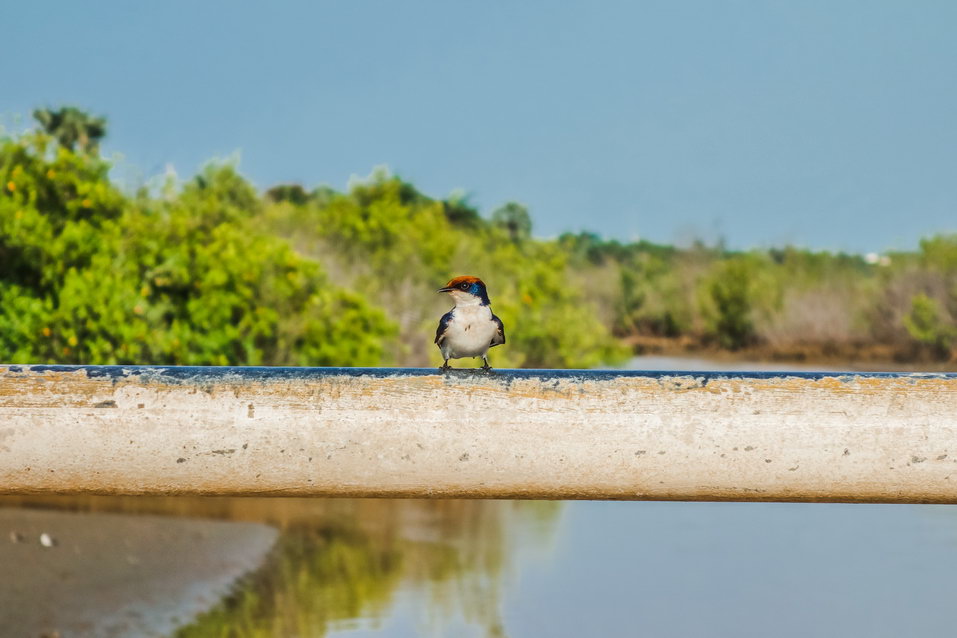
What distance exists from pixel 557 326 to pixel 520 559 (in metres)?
5.20

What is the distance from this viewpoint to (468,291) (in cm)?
241

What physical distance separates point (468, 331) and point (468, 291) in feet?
0.42

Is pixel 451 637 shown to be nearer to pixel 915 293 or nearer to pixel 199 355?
pixel 199 355

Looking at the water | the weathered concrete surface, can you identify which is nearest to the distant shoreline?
the water

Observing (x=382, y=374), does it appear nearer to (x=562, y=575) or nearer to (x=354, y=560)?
(x=354, y=560)

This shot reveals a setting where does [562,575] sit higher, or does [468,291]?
[468,291]

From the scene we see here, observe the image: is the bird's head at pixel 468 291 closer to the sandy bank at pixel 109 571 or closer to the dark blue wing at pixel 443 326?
the dark blue wing at pixel 443 326

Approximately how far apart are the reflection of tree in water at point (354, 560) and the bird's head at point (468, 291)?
296 inches

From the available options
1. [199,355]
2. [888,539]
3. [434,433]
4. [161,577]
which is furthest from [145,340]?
[888,539]

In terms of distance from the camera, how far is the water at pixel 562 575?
10.7 meters

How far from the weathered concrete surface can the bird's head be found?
1.02m

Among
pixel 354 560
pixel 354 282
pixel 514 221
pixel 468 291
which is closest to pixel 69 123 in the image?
pixel 514 221

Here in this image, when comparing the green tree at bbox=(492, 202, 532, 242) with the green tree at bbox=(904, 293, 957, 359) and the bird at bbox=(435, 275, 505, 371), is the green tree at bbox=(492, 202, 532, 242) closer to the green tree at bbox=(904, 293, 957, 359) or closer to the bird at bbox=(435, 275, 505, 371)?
the green tree at bbox=(904, 293, 957, 359)

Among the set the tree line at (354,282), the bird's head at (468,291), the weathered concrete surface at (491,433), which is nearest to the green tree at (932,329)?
the tree line at (354,282)
